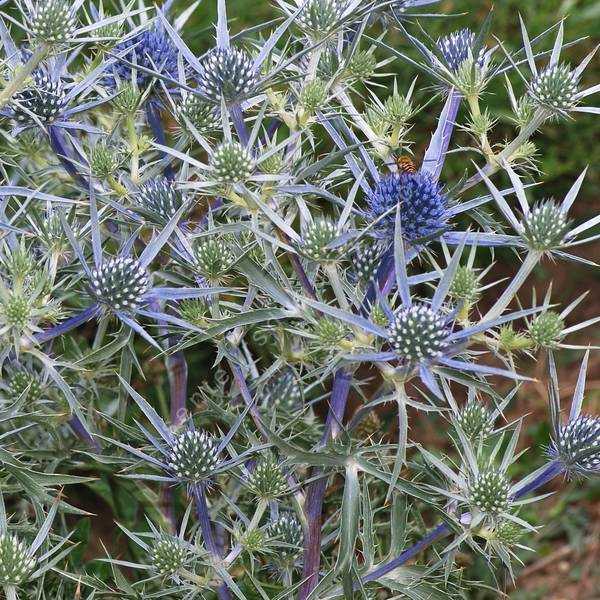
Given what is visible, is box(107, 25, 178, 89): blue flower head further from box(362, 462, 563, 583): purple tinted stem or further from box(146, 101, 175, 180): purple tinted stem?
box(362, 462, 563, 583): purple tinted stem

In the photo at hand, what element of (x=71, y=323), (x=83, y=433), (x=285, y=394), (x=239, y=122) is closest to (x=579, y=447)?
(x=285, y=394)

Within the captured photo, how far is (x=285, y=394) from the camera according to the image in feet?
7.19

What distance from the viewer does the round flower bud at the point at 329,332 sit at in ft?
5.08

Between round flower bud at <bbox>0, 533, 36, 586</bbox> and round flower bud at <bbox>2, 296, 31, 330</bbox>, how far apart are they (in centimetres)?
40

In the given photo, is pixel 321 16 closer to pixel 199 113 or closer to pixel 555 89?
pixel 199 113

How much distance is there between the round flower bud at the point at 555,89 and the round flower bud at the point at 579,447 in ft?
2.04

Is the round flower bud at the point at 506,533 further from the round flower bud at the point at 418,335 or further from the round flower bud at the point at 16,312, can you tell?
the round flower bud at the point at 16,312

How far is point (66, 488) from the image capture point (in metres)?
2.71

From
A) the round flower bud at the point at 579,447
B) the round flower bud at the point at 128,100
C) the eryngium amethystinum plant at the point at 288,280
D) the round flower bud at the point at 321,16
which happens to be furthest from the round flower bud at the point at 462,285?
the round flower bud at the point at 128,100

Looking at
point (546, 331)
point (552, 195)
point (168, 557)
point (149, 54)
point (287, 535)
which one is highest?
point (149, 54)

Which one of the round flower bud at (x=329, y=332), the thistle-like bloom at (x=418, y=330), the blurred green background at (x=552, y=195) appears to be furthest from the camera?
the blurred green background at (x=552, y=195)

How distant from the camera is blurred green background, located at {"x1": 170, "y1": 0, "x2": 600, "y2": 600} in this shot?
3.51m

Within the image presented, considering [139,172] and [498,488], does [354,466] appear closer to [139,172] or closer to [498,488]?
[498,488]

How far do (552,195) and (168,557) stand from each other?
8.55ft
